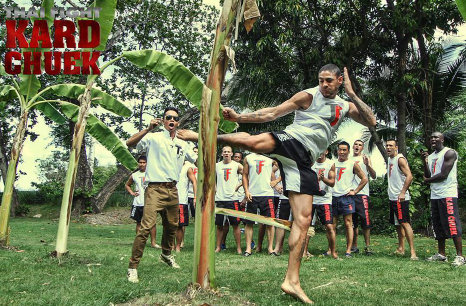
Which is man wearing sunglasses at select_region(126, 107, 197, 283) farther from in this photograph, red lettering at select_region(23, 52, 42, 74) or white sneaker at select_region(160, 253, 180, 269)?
red lettering at select_region(23, 52, 42, 74)

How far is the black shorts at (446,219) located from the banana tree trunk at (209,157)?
5.26 metres

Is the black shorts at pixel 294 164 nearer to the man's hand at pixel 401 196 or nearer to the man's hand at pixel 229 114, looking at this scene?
the man's hand at pixel 229 114

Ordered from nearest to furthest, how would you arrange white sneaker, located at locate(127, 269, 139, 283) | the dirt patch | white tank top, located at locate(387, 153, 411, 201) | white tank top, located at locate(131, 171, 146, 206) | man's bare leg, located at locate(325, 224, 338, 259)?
the dirt patch < white sneaker, located at locate(127, 269, 139, 283) < man's bare leg, located at locate(325, 224, 338, 259) < white tank top, located at locate(387, 153, 411, 201) < white tank top, located at locate(131, 171, 146, 206)

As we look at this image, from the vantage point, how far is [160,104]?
24.5 metres

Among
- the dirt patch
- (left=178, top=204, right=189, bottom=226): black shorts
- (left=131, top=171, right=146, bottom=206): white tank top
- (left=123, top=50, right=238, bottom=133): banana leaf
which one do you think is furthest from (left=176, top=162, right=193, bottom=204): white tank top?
the dirt patch

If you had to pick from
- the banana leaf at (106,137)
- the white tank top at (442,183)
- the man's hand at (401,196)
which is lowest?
the man's hand at (401,196)

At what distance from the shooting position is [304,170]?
475cm

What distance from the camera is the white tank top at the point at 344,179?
30.8ft

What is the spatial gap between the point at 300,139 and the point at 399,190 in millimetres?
5435

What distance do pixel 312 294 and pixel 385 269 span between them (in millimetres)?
2450

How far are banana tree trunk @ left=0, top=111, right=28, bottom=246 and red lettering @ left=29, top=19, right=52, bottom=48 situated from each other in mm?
1329

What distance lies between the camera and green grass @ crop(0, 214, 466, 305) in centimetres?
436

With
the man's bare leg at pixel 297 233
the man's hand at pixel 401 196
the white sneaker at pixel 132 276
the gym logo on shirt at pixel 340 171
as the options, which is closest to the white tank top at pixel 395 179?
the man's hand at pixel 401 196

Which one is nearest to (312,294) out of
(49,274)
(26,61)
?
(49,274)
